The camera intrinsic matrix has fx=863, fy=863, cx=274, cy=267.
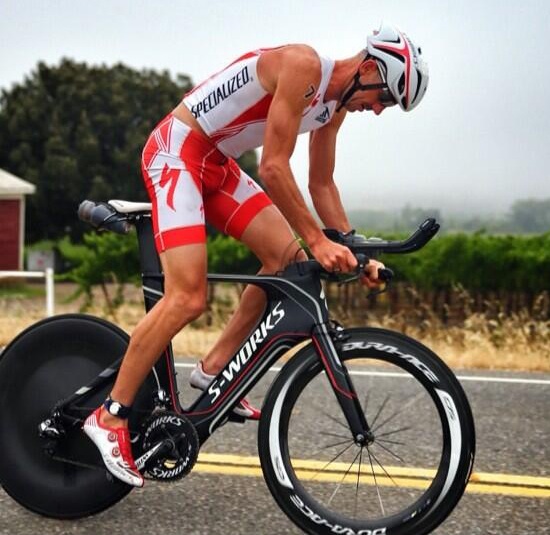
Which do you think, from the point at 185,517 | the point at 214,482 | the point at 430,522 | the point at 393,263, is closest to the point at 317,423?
the point at 214,482

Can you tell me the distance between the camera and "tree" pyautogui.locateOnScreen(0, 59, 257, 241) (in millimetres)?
48250

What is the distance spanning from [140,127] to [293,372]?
48.8 m

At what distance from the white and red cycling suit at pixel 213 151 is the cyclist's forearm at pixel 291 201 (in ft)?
0.92

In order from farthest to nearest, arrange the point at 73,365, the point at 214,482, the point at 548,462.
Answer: the point at 548,462, the point at 214,482, the point at 73,365

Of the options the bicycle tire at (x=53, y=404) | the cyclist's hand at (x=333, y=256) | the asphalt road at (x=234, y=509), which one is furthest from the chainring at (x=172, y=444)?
the cyclist's hand at (x=333, y=256)

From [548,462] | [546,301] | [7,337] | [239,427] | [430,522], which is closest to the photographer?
[430,522]

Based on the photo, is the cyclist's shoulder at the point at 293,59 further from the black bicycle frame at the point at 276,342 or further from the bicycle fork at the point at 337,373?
the bicycle fork at the point at 337,373

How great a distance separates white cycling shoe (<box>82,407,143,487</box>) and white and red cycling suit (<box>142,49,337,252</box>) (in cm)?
74

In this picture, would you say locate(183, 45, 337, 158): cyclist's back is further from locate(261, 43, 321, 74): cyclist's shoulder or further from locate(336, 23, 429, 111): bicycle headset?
locate(336, 23, 429, 111): bicycle headset

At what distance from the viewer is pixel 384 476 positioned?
13.0 feet

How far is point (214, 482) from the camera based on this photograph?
399 cm

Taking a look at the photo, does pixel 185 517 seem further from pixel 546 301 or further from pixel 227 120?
pixel 546 301

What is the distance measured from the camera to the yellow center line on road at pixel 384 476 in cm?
385

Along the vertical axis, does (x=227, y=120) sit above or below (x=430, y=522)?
above
